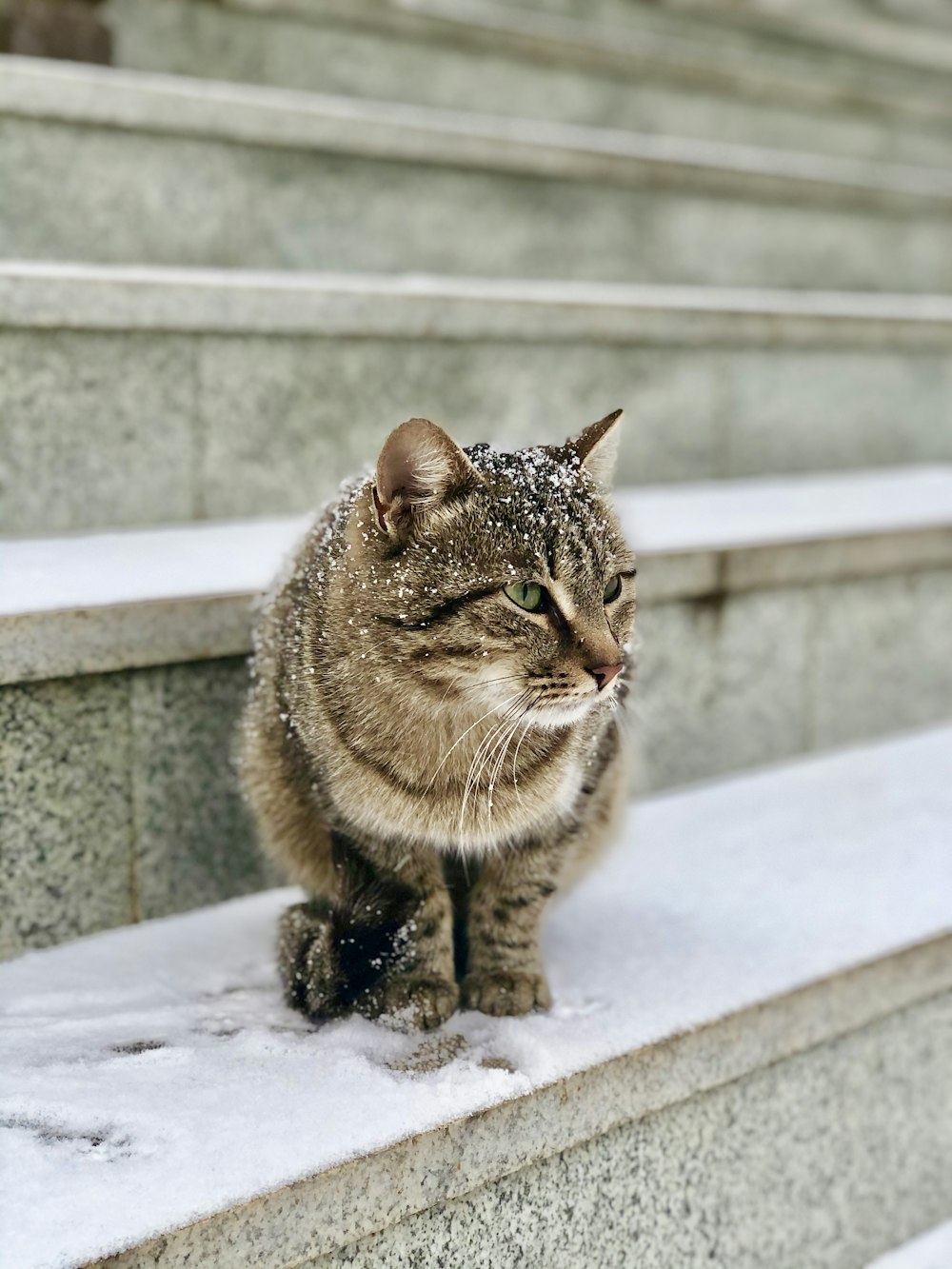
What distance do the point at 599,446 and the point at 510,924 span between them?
0.56 meters

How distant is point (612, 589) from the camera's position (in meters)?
1.44

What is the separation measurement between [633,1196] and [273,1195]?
0.48 m

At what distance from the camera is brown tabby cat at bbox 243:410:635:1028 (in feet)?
4.40

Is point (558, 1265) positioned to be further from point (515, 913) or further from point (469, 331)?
point (469, 331)

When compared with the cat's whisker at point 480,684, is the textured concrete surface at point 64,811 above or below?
below

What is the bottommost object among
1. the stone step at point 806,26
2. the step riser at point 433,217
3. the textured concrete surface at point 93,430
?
the textured concrete surface at point 93,430

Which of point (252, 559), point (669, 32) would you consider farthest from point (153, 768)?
point (669, 32)

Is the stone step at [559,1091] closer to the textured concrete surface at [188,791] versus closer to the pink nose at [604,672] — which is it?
the textured concrete surface at [188,791]

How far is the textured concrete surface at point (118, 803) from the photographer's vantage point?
63.1 inches

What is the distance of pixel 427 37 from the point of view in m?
3.01

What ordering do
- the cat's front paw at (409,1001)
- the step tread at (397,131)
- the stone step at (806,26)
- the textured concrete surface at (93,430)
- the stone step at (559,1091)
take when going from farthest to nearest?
the stone step at (806,26)
the step tread at (397,131)
the textured concrete surface at (93,430)
the cat's front paw at (409,1001)
the stone step at (559,1091)

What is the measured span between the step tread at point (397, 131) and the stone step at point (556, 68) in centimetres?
4

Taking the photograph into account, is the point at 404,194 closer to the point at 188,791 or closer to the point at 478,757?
the point at 188,791

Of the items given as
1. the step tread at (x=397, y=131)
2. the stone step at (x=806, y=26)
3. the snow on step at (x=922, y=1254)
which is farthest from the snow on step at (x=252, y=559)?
the stone step at (x=806, y=26)
